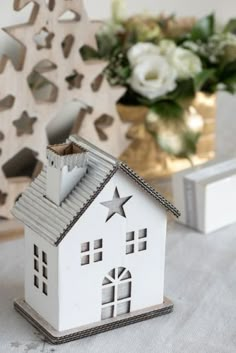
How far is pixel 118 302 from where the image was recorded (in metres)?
0.97

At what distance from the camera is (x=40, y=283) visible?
3.15ft

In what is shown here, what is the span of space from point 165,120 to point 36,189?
39 centimetres

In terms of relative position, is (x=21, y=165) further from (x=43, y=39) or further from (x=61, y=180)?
(x=61, y=180)

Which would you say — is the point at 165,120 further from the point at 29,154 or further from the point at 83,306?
the point at 83,306

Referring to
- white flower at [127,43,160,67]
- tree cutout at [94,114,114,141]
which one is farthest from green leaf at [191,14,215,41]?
tree cutout at [94,114,114,141]

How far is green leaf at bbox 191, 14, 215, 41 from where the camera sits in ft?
4.63

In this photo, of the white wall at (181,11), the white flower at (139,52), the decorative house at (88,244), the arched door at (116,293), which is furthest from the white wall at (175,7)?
the arched door at (116,293)

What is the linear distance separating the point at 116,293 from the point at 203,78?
46 cm

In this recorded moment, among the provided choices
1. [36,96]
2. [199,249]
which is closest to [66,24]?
[36,96]

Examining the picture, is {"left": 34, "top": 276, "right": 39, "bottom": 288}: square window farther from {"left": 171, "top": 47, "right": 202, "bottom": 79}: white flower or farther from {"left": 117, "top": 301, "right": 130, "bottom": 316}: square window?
{"left": 171, "top": 47, "right": 202, "bottom": 79}: white flower

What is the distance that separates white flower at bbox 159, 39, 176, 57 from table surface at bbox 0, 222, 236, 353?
0.88 ft

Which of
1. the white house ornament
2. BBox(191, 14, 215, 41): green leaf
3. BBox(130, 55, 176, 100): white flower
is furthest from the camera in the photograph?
BBox(191, 14, 215, 41): green leaf

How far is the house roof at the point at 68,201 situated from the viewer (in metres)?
0.90

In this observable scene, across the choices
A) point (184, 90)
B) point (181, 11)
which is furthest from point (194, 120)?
point (181, 11)
